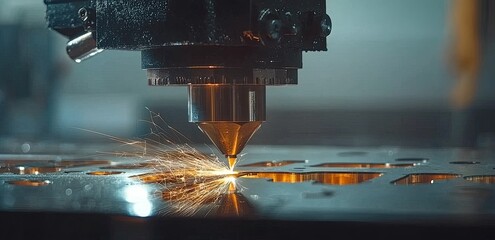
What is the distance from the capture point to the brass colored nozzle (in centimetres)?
122

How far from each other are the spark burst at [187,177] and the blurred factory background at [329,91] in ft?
1.17

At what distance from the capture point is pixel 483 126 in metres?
2.15

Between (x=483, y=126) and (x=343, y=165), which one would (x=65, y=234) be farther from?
(x=483, y=126)

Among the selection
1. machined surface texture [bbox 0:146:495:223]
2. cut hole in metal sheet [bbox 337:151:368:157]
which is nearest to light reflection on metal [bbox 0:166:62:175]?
machined surface texture [bbox 0:146:495:223]

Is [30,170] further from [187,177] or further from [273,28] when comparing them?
[273,28]

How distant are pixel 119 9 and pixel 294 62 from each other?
0.28 meters

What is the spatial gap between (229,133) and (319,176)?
216 mm

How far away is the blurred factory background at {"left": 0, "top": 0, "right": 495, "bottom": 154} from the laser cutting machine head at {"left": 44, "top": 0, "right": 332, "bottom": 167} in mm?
1019

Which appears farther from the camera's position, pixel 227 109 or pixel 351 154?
pixel 351 154

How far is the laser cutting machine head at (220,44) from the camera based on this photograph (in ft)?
3.67

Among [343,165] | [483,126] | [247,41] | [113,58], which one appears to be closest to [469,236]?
[247,41]

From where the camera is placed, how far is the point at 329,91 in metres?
2.27

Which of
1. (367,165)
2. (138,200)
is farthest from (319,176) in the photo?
(138,200)

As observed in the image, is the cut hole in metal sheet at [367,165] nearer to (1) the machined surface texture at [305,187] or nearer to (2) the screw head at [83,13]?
(1) the machined surface texture at [305,187]
